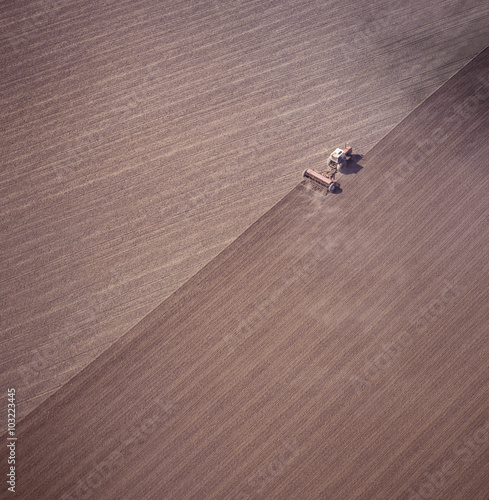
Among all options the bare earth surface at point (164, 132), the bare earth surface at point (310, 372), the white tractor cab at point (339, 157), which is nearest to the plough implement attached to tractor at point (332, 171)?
the white tractor cab at point (339, 157)

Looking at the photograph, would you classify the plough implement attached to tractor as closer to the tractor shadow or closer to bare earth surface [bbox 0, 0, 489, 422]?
the tractor shadow

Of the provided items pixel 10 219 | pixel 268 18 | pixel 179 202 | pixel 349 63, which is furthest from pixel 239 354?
pixel 268 18

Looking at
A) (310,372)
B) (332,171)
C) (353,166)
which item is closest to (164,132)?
(332,171)

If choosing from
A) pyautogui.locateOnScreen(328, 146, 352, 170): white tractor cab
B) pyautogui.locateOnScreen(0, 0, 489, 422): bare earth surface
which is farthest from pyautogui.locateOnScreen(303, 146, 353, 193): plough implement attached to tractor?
pyautogui.locateOnScreen(0, 0, 489, 422): bare earth surface

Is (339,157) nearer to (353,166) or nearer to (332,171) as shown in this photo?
(332,171)

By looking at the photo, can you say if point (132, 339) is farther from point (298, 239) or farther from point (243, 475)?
point (298, 239)

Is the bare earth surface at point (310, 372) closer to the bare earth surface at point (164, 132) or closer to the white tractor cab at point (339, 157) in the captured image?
the bare earth surface at point (164, 132)
